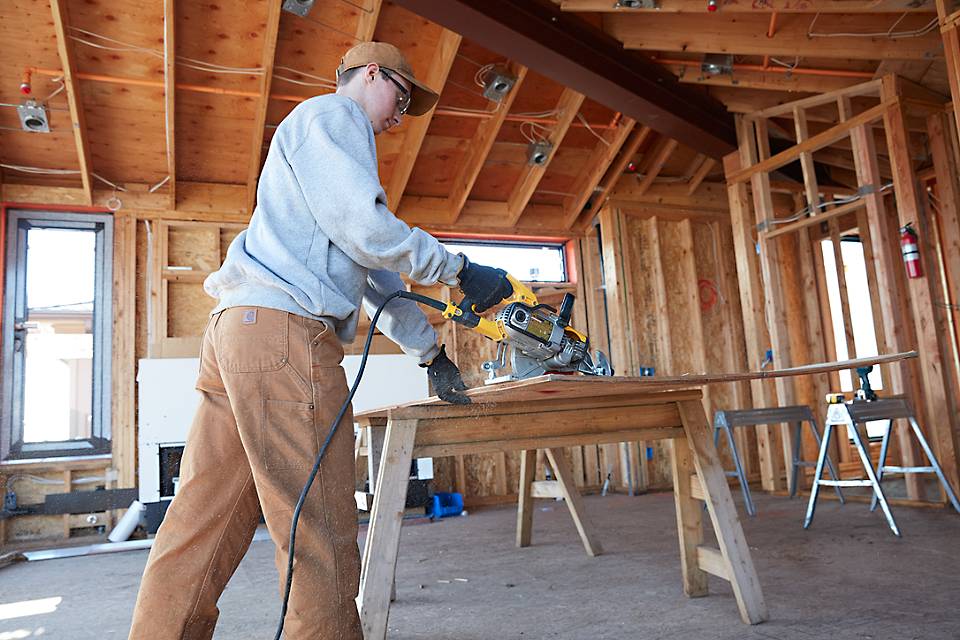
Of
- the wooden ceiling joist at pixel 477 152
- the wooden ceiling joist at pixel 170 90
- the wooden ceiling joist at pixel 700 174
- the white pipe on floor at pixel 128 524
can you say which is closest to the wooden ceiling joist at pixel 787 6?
the wooden ceiling joist at pixel 477 152

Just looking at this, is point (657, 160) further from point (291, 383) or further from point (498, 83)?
point (291, 383)

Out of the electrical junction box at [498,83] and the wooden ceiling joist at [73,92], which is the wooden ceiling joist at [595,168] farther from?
the wooden ceiling joist at [73,92]

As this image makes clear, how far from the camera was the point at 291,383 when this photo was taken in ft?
4.74

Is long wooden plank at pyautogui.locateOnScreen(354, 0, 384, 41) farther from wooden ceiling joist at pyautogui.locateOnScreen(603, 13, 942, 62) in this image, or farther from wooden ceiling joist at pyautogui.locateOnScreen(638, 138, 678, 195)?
wooden ceiling joist at pyautogui.locateOnScreen(638, 138, 678, 195)

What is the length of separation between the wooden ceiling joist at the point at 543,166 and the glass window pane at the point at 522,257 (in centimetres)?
32

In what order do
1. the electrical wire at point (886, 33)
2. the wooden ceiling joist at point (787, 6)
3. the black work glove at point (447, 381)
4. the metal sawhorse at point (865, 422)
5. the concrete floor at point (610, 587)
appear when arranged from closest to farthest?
the black work glove at point (447, 381) < the concrete floor at point (610, 587) < the metal sawhorse at point (865, 422) < the wooden ceiling joist at point (787, 6) < the electrical wire at point (886, 33)

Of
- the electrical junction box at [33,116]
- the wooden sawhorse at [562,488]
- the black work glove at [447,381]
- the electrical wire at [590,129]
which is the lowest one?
the wooden sawhorse at [562,488]

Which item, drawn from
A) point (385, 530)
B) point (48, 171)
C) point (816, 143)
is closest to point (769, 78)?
point (816, 143)

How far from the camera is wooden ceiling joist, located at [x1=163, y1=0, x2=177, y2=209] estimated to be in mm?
4113

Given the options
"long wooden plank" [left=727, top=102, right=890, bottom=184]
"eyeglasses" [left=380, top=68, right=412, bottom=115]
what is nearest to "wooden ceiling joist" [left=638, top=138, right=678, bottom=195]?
"long wooden plank" [left=727, top=102, right=890, bottom=184]

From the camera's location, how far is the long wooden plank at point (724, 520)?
2.03 meters

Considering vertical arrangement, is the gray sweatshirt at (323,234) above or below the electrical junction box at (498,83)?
below

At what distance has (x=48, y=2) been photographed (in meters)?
4.19

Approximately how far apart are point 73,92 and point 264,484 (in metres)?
4.17
